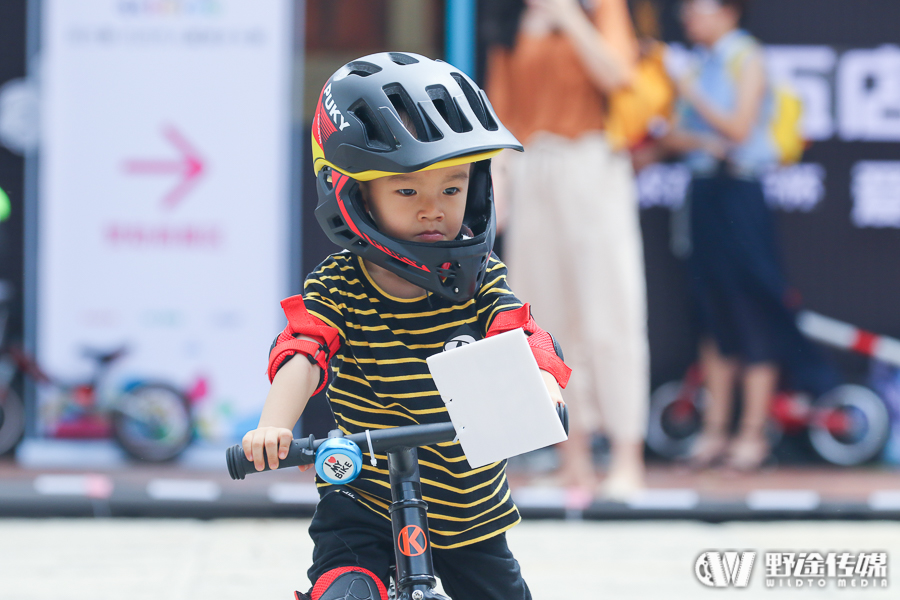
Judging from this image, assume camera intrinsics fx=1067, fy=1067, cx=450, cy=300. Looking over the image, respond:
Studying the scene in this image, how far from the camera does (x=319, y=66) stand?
6.10 meters

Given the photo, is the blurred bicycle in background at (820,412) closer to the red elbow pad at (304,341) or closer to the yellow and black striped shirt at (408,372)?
the yellow and black striped shirt at (408,372)

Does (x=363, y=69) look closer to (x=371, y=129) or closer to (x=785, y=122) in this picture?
(x=371, y=129)

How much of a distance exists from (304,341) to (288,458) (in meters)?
0.34


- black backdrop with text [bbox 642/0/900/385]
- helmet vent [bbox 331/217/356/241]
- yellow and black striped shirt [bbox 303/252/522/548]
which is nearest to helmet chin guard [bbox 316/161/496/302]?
helmet vent [bbox 331/217/356/241]

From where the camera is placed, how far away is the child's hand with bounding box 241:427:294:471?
1874mm

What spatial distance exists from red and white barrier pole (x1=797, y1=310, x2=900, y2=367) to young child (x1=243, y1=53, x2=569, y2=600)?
4214mm

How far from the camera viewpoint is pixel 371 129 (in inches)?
84.7

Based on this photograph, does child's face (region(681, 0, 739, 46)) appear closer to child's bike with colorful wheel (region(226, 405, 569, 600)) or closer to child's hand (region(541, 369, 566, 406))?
child's hand (region(541, 369, 566, 406))

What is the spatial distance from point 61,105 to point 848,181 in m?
4.48

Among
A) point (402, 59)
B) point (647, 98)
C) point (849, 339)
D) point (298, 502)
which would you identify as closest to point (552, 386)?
point (402, 59)

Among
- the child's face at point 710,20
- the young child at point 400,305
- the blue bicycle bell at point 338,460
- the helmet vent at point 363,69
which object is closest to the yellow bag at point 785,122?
the child's face at point 710,20

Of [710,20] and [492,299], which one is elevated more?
[710,20]

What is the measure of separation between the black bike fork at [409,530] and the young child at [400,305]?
0.71 ft

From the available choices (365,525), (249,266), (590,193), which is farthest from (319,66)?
(365,525)
